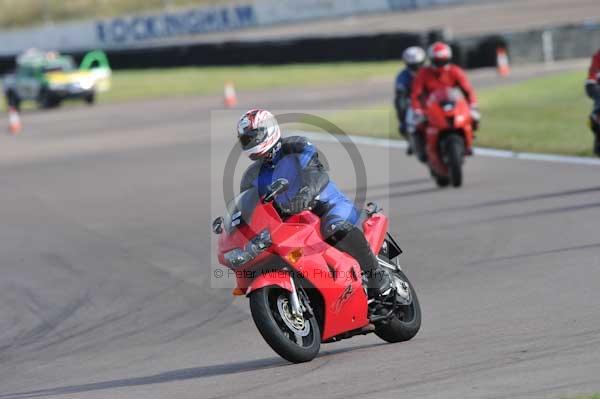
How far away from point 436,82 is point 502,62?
1878 centimetres

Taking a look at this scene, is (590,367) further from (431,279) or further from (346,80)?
(346,80)

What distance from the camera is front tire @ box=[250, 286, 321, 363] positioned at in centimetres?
674

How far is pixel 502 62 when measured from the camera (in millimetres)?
34031

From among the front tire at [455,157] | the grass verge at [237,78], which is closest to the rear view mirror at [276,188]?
the front tire at [455,157]

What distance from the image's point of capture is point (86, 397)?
687 centimetres

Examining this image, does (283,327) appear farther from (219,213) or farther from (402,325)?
(219,213)

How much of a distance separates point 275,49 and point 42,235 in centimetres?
2925

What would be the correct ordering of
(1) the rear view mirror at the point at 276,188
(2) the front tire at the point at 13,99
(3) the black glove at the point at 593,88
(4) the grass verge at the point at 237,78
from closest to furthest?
1. (1) the rear view mirror at the point at 276,188
2. (3) the black glove at the point at 593,88
3. (4) the grass verge at the point at 237,78
4. (2) the front tire at the point at 13,99

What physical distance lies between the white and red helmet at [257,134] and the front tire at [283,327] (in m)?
0.80

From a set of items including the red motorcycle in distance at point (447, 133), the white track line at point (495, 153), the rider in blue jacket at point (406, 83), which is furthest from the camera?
the rider in blue jacket at point (406, 83)

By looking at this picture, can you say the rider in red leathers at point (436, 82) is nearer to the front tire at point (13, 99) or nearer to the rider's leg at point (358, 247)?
the rider's leg at point (358, 247)

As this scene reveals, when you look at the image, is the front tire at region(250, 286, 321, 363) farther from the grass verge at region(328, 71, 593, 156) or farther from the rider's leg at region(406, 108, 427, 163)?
the grass verge at region(328, 71, 593, 156)

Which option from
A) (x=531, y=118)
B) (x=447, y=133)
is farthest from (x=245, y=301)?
(x=531, y=118)

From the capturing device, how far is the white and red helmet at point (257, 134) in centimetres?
699
